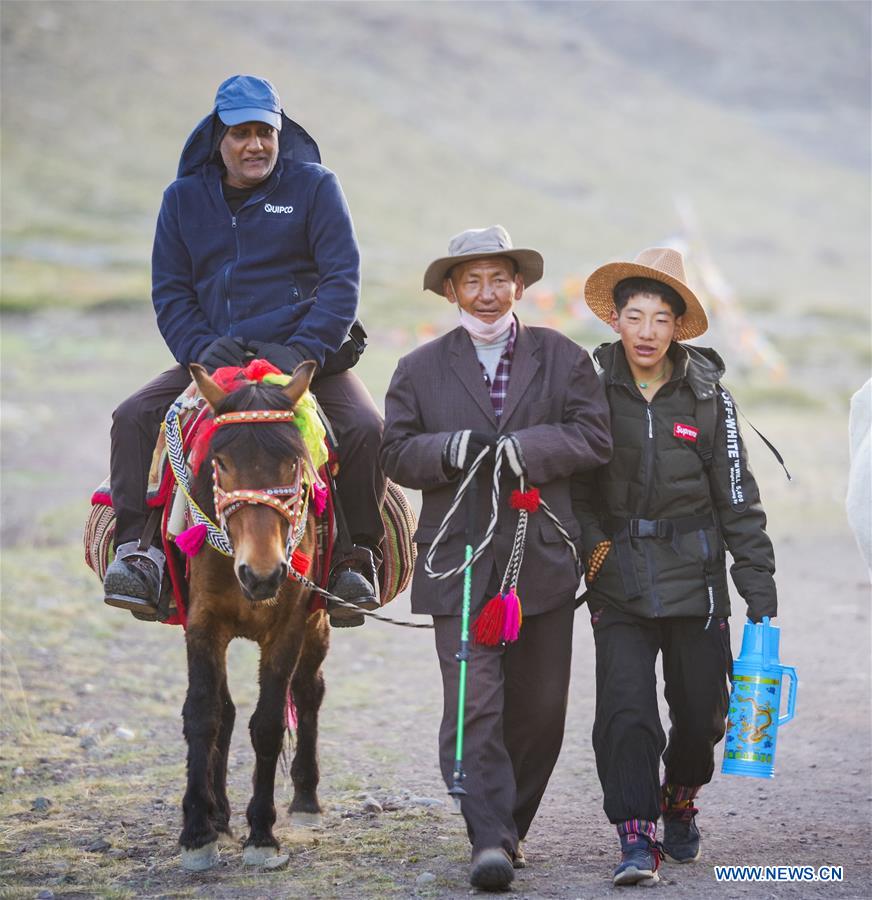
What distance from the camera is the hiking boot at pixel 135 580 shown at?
17.0 ft

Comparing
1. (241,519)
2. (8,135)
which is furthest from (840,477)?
(8,135)

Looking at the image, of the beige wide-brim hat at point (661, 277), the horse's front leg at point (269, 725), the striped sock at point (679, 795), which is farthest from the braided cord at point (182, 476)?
the striped sock at point (679, 795)

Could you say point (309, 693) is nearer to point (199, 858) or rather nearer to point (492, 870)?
point (199, 858)

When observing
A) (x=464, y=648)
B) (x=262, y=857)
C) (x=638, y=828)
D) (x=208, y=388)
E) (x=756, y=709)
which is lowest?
(x=262, y=857)

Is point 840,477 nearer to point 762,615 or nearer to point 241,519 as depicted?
point 762,615

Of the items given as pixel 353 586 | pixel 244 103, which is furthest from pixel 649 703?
pixel 244 103

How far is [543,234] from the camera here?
57750 millimetres

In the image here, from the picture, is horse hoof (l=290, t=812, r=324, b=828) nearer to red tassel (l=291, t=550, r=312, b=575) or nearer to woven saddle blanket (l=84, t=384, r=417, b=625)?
woven saddle blanket (l=84, t=384, r=417, b=625)

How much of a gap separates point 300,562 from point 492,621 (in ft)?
2.72

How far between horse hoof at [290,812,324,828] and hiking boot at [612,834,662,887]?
1.50 m

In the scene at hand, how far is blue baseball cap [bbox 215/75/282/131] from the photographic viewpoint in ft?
17.8

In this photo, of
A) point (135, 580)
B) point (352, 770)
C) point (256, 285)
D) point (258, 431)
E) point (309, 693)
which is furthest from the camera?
point (352, 770)

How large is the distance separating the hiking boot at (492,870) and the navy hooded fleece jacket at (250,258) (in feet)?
6.59

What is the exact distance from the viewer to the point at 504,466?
15.6 ft
